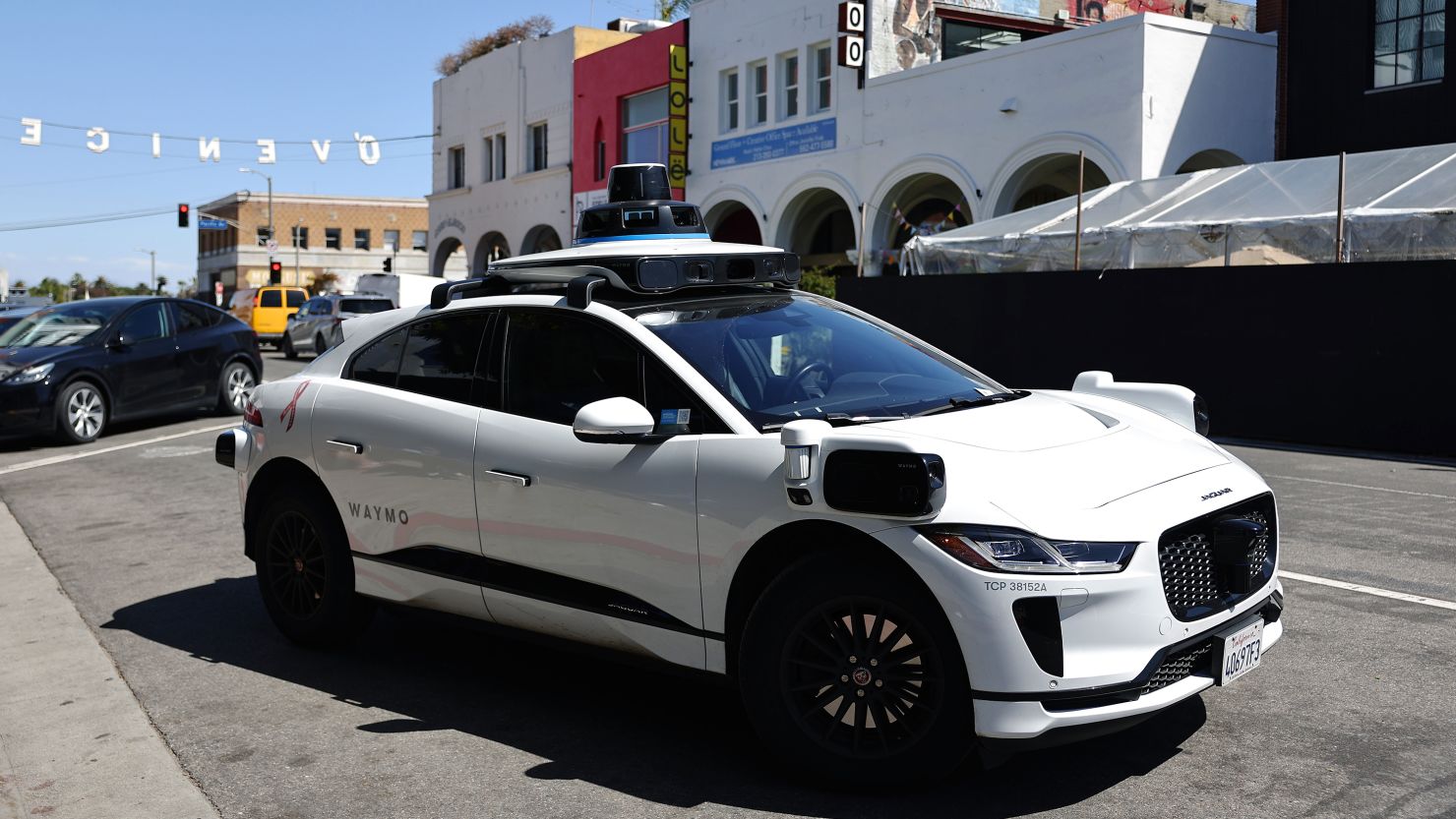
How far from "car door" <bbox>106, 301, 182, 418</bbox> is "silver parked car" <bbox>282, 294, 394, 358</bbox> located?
16.8m

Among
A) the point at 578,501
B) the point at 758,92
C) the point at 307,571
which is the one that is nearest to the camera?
the point at 578,501

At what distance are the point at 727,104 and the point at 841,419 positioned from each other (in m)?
29.7

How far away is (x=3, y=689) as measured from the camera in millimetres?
5785

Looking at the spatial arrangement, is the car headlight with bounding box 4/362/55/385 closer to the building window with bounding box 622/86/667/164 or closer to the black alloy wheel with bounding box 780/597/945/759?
the black alloy wheel with bounding box 780/597/945/759

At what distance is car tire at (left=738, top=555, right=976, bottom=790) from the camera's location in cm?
401

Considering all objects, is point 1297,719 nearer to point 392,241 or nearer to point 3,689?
point 3,689

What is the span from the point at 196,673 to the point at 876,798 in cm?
328

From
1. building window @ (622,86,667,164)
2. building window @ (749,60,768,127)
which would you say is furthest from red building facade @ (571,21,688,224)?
building window @ (749,60,768,127)

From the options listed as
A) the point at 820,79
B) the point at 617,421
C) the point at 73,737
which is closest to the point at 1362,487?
the point at 617,421

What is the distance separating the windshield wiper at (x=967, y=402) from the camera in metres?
4.80

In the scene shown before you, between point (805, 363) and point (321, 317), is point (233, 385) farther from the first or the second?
point (321, 317)

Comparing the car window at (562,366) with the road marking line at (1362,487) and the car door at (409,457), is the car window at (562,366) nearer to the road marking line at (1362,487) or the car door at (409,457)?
the car door at (409,457)

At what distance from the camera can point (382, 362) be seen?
5957mm

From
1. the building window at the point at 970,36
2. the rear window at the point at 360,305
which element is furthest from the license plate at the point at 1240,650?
the rear window at the point at 360,305
